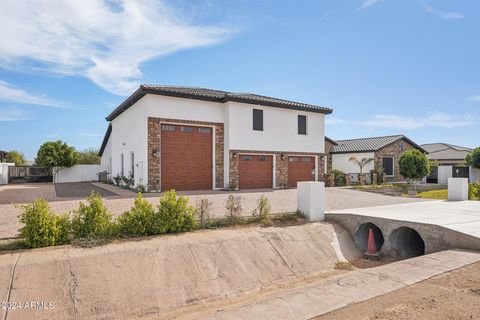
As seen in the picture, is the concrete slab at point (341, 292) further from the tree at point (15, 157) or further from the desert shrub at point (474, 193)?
the tree at point (15, 157)

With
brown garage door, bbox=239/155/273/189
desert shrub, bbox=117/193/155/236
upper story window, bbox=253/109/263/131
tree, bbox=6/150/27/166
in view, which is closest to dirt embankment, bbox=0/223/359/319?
desert shrub, bbox=117/193/155/236

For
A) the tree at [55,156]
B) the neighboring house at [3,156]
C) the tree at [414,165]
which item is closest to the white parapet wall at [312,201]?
the tree at [414,165]

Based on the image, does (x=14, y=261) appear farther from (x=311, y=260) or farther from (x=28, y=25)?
(x=28, y=25)

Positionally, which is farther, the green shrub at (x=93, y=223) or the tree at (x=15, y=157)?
the tree at (x=15, y=157)

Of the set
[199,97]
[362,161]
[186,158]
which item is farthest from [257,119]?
[362,161]

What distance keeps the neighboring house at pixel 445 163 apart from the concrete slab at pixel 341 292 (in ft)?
82.3

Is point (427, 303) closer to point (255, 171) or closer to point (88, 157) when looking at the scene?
point (255, 171)

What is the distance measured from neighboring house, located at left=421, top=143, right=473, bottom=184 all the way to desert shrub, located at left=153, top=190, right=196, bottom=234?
90.1 ft

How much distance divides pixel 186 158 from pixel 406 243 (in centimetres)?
1117

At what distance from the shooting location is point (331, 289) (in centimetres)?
459

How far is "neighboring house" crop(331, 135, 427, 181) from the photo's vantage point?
26172 mm

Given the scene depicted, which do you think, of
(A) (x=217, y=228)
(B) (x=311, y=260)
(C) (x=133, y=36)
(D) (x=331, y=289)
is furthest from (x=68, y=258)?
(C) (x=133, y=36)

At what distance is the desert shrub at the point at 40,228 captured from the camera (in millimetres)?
5535

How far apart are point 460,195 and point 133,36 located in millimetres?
15350
